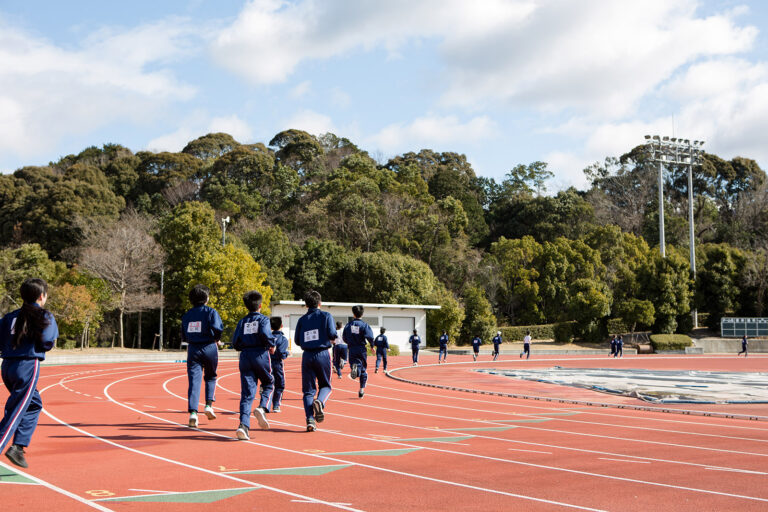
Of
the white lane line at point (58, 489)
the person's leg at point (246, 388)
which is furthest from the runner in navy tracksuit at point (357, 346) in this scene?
the white lane line at point (58, 489)

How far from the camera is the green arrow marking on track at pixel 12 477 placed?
606 centimetres

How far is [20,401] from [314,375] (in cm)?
405

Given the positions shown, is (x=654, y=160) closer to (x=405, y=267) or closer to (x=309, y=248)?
(x=405, y=267)

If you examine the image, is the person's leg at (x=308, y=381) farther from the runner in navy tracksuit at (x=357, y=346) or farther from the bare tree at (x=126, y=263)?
the bare tree at (x=126, y=263)

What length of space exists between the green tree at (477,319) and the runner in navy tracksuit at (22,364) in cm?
4499

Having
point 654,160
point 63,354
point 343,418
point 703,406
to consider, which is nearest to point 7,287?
point 63,354

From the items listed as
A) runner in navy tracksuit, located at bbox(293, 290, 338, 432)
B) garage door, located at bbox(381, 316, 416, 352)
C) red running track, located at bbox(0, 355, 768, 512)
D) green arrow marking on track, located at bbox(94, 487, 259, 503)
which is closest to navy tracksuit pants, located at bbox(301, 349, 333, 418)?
runner in navy tracksuit, located at bbox(293, 290, 338, 432)

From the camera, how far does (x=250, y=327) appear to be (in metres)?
9.11

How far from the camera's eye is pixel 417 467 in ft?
23.2

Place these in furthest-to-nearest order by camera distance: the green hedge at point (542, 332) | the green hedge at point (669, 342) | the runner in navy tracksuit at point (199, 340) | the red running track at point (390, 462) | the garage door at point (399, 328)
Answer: the green hedge at point (542, 332) < the green hedge at point (669, 342) < the garage door at point (399, 328) < the runner in navy tracksuit at point (199, 340) < the red running track at point (390, 462)

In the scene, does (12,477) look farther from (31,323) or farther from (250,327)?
(250,327)

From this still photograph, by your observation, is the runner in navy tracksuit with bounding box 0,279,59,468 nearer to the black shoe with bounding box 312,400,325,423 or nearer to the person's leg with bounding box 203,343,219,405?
the person's leg with bounding box 203,343,219,405

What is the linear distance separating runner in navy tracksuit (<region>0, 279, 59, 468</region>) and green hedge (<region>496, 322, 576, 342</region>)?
48.0 metres

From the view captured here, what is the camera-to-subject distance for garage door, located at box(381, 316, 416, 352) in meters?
48.3
